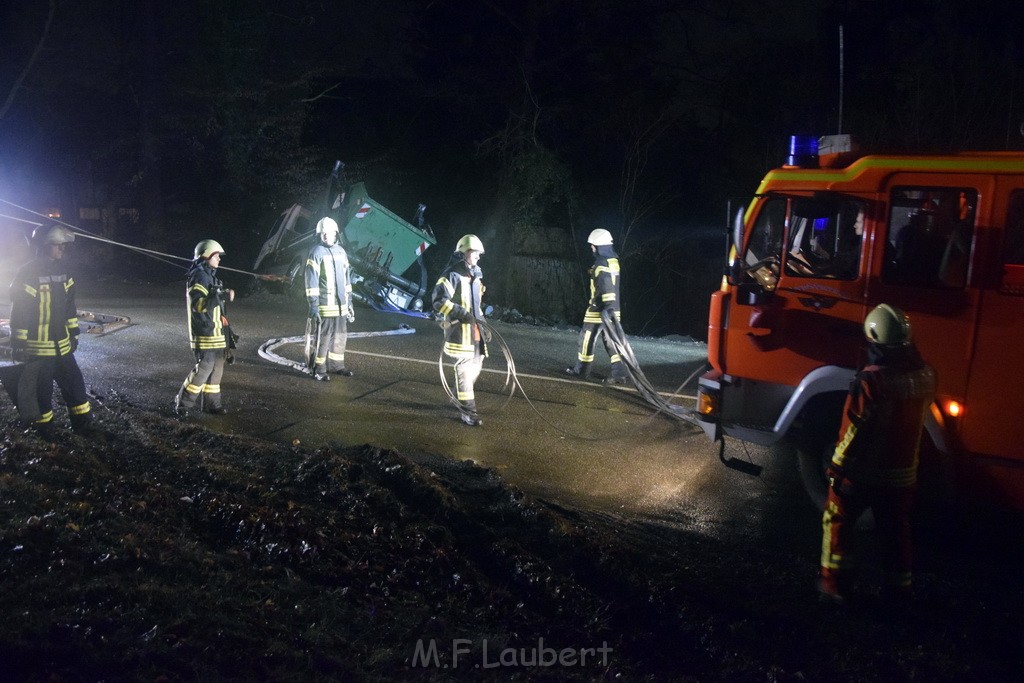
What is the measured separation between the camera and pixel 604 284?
32.4ft

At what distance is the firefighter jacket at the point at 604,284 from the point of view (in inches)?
388

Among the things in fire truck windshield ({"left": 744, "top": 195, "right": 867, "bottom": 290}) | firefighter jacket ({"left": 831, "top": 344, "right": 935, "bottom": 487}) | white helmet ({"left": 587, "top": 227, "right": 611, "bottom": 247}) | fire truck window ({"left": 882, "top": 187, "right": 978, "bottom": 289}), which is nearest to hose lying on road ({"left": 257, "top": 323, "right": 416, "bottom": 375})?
white helmet ({"left": 587, "top": 227, "right": 611, "bottom": 247})

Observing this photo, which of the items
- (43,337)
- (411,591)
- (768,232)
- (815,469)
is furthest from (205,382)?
(815,469)

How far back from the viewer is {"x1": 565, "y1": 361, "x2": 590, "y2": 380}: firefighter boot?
1045 centimetres

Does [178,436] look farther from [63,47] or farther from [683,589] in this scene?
[63,47]

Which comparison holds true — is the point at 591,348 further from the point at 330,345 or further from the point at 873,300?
the point at 873,300

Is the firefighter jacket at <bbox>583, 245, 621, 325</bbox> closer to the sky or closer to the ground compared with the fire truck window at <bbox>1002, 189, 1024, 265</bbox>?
closer to the ground

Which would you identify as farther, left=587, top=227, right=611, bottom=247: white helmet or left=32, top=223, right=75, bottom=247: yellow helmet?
left=587, top=227, right=611, bottom=247: white helmet

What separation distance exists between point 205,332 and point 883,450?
619 centimetres

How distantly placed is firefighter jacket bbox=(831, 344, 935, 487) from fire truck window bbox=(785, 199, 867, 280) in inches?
47.0

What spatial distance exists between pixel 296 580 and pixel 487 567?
1.09 meters

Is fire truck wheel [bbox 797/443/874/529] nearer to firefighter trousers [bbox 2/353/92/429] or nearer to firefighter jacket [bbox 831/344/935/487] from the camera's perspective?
firefighter jacket [bbox 831/344/935/487]

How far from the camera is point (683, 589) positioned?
4.62 meters

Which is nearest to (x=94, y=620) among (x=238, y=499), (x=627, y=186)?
(x=238, y=499)
